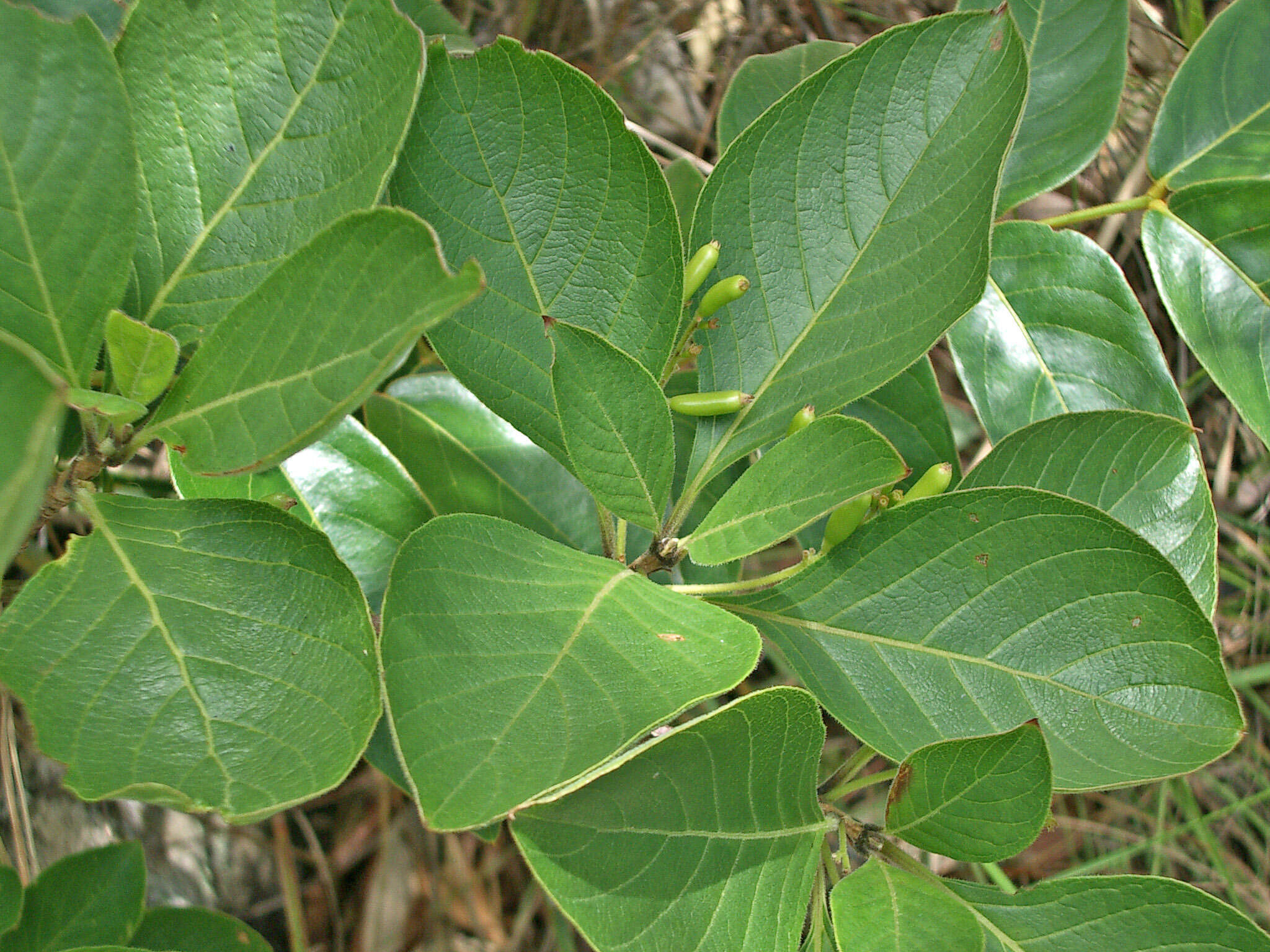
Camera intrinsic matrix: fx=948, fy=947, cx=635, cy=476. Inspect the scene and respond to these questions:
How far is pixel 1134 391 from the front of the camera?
3.94 feet

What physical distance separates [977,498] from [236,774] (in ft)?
1.98

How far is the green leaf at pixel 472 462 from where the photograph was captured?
3.27 ft

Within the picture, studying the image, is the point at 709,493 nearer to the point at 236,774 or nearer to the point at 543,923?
the point at 236,774

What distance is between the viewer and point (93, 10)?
98 cm

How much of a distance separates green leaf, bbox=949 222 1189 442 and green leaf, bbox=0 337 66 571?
103 cm

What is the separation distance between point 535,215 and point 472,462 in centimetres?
31

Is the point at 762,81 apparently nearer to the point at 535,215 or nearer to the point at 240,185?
the point at 535,215

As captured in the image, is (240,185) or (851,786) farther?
(851,786)

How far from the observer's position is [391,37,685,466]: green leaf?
772mm

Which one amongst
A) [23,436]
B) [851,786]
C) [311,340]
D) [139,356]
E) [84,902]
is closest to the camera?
[23,436]

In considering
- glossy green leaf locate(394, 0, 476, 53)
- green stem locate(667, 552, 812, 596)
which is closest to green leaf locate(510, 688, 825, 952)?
green stem locate(667, 552, 812, 596)

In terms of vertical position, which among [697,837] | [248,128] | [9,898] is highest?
[248,128]

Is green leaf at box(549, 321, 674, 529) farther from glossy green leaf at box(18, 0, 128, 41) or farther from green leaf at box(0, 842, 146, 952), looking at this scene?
green leaf at box(0, 842, 146, 952)

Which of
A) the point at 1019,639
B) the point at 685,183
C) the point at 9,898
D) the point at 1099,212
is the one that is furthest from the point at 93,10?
the point at 1099,212
